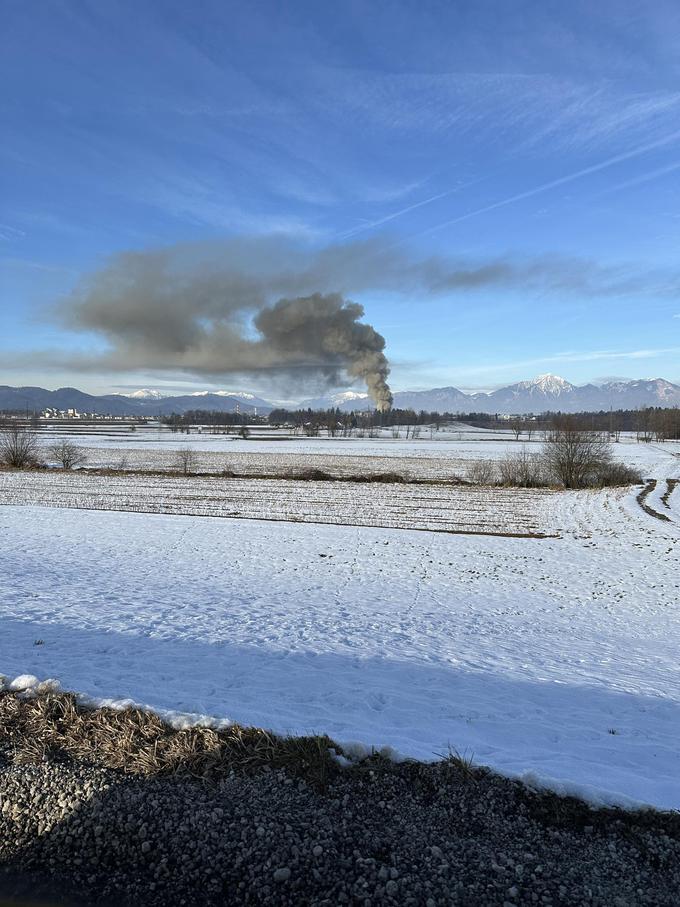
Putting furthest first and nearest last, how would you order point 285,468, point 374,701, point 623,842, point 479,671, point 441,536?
1. point 285,468
2. point 441,536
3. point 479,671
4. point 374,701
5. point 623,842

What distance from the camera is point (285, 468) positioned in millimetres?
59562

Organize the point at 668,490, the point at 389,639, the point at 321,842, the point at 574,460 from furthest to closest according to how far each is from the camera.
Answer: the point at 574,460 < the point at 668,490 < the point at 389,639 < the point at 321,842

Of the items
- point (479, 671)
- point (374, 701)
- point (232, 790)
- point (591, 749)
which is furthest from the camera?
point (479, 671)

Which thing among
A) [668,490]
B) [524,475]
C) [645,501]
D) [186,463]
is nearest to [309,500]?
[524,475]

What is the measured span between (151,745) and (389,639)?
20.5 feet

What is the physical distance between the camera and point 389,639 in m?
11.2

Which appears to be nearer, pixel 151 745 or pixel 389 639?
pixel 151 745

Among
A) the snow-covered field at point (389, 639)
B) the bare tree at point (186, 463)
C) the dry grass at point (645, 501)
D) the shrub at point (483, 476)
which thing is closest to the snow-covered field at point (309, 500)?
the shrub at point (483, 476)

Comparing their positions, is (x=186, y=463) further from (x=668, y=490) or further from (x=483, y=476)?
(x=668, y=490)

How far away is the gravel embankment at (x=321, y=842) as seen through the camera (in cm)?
428

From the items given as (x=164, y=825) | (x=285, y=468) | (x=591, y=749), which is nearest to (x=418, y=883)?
(x=164, y=825)

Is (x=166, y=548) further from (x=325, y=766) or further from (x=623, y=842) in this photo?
(x=623, y=842)

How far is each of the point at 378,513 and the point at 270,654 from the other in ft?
71.4

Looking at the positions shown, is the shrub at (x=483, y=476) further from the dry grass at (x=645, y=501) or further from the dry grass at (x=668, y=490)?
the dry grass at (x=668, y=490)
